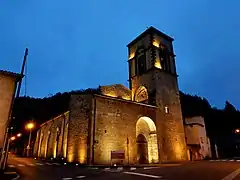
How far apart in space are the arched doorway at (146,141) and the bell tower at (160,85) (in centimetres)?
59

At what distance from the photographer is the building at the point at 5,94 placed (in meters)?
10.6

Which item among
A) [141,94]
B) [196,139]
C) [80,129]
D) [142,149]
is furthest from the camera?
[196,139]

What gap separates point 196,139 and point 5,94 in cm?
2551

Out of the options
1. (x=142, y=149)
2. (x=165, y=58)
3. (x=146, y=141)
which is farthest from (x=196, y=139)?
(x=165, y=58)

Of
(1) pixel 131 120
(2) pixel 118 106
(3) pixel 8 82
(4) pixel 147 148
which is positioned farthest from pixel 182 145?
(3) pixel 8 82

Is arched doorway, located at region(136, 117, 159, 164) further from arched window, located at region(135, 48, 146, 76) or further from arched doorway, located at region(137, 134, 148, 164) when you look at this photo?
arched window, located at region(135, 48, 146, 76)

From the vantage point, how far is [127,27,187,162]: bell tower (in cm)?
2080

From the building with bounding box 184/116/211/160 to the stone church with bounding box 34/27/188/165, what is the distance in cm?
523

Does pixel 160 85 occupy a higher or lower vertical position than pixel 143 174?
higher

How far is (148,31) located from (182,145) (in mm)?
15407

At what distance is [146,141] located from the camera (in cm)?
2053

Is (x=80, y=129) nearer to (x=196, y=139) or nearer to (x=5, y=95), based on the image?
(x=5, y=95)

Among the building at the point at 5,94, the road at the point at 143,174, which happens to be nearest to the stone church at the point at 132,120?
the road at the point at 143,174

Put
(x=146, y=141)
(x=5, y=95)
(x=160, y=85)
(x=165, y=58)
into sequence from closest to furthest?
(x=5, y=95), (x=146, y=141), (x=160, y=85), (x=165, y=58)
